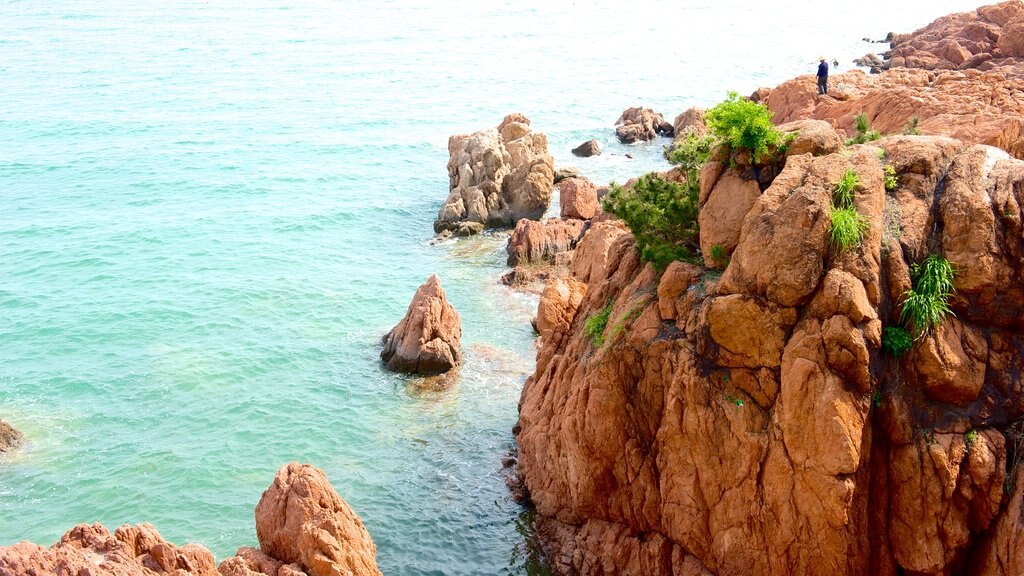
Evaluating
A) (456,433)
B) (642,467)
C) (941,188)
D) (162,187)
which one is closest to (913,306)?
(941,188)

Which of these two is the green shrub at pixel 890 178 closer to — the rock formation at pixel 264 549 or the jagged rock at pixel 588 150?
the rock formation at pixel 264 549

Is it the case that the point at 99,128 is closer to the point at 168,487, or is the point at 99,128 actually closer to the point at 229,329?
the point at 229,329

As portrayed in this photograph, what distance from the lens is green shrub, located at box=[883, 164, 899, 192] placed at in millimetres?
19141

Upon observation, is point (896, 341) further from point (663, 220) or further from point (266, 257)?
point (266, 257)

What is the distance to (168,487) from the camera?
27344mm

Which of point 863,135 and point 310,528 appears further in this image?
point 863,135

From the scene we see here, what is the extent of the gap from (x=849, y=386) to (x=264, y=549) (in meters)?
12.8

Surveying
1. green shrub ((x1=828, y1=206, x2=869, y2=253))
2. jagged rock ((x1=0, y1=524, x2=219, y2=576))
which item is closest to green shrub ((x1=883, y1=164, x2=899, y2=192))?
green shrub ((x1=828, y1=206, x2=869, y2=253))

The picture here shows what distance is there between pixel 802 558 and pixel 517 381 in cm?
1534

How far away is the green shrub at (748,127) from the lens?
785 inches

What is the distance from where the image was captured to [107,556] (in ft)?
54.9

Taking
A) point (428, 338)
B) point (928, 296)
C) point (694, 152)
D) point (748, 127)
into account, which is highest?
point (748, 127)

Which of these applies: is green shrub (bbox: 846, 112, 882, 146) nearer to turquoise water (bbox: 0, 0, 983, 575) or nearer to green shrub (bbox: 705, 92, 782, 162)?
green shrub (bbox: 705, 92, 782, 162)

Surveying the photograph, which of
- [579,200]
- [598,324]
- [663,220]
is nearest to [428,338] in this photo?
[598,324]
